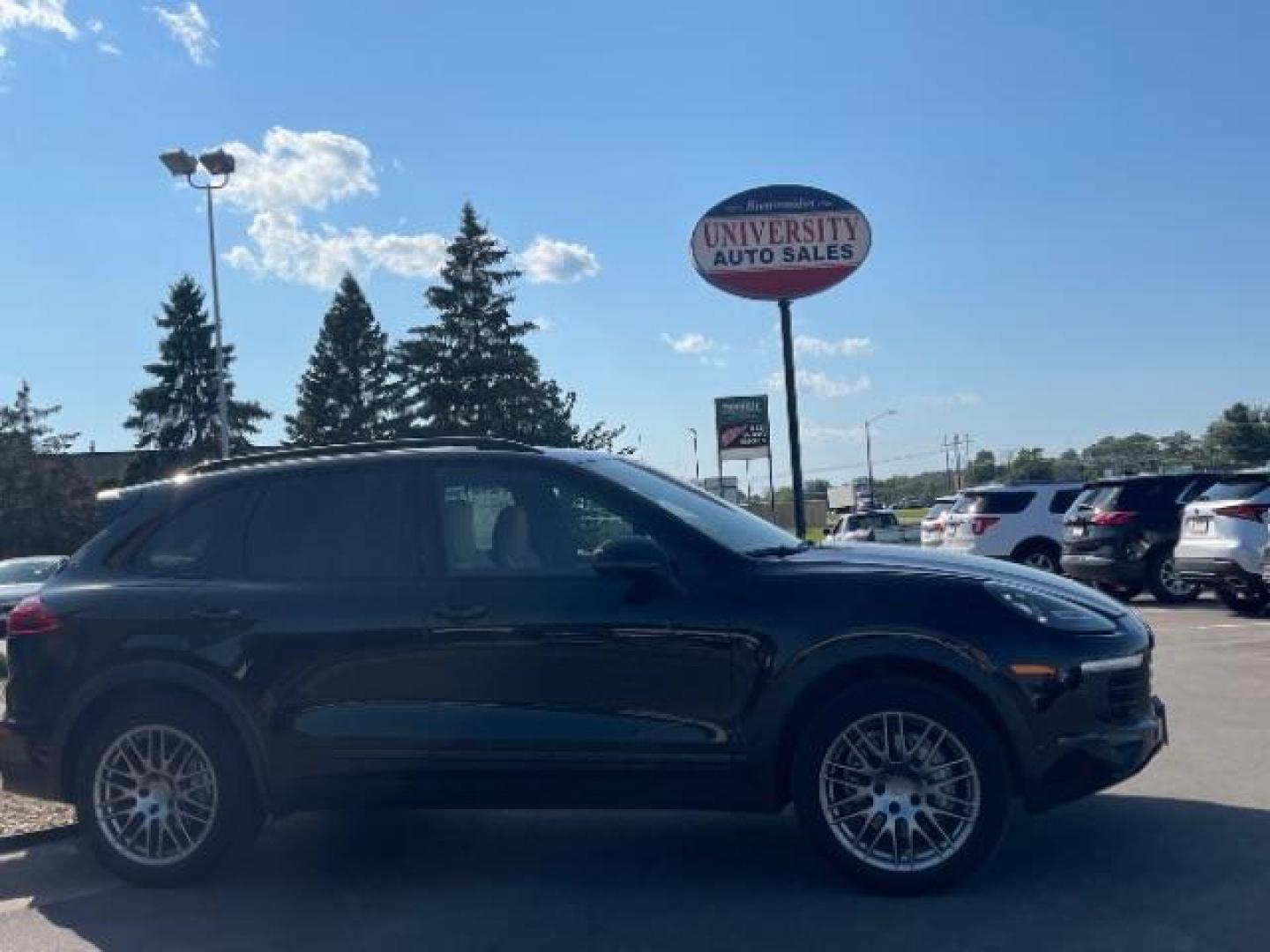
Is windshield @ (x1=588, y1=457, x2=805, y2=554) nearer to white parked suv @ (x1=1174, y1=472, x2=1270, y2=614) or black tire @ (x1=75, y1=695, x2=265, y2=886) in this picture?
black tire @ (x1=75, y1=695, x2=265, y2=886)

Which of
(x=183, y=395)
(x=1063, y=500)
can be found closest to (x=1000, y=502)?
(x=1063, y=500)

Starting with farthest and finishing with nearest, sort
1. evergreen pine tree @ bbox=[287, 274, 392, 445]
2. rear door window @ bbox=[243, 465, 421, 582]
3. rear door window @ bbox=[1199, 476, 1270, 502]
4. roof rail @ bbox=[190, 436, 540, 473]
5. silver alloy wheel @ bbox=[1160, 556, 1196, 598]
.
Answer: evergreen pine tree @ bbox=[287, 274, 392, 445], silver alloy wheel @ bbox=[1160, 556, 1196, 598], rear door window @ bbox=[1199, 476, 1270, 502], roof rail @ bbox=[190, 436, 540, 473], rear door window @ bbox=[243, 465, 421, 582]

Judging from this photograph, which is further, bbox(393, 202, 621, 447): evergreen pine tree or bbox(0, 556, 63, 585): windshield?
bbox(393, 202, 621, 447): evergreen pine tree

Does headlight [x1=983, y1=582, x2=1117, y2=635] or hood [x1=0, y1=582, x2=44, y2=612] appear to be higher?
headlight [x1=983, y1=582, x2=1117, y2=635]

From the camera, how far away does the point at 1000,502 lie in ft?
68.4

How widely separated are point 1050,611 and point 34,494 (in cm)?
4608

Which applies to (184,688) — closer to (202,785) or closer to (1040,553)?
(202,785)

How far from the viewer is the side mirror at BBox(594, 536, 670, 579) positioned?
543 cm

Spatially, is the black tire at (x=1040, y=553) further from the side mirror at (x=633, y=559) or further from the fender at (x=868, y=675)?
the side mirror at (x=633, y=559)

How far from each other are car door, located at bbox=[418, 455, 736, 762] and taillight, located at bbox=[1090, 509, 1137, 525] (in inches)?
523

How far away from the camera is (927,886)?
17.4ft

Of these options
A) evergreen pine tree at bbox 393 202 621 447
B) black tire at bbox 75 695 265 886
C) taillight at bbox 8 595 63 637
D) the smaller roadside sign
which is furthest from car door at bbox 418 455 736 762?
evergreen pine tree at bbox 393 202 621 447

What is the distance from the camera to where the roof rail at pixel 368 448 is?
6297 millimetres

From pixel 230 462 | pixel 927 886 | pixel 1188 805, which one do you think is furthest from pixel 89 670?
pixel 1188 805
